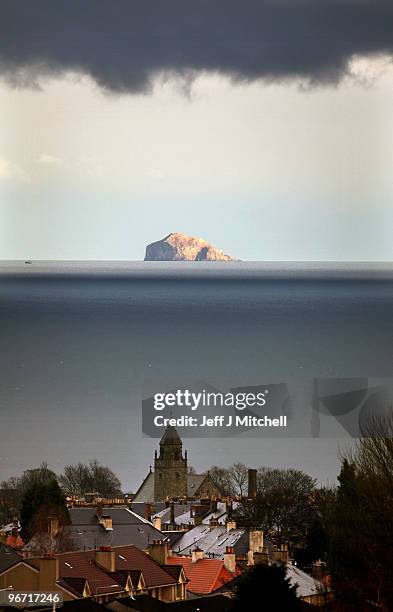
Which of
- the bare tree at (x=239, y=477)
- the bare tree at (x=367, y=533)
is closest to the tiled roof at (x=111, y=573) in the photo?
the bare tree at (x=367, y=533)

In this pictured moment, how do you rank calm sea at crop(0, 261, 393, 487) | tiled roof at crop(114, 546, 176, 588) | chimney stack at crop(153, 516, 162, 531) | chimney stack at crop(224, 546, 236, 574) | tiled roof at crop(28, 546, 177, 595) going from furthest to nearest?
chimney stack at crop(153, 516, 162, 531) < calm sea at crop(0, 261, 393, 487) < chimney stack at crop(224, 546, 236, 574) < tiled roof at crop(114, 546, 176, 588) < tiled roof at crop(28, 546, 177, 595)

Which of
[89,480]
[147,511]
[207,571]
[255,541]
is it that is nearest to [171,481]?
[147,511]

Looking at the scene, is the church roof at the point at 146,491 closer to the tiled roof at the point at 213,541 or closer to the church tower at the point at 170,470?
the church tower at the point at 170,470

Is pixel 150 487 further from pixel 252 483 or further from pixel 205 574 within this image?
pixel 205 574

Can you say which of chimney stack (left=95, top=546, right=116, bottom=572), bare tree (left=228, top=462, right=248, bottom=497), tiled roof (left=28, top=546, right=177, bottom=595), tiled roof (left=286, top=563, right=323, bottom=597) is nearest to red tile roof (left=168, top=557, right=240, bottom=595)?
tiled roof (left=28, top=546, right=177, bottom=595)

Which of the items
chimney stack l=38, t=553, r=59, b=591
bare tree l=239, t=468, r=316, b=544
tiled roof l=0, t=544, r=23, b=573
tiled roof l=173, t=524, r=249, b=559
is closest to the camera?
chimney stack l=38, t=553, r=59, b=591

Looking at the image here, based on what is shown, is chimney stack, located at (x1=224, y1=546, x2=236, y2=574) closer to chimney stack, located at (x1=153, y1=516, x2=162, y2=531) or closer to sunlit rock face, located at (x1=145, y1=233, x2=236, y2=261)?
sunlit rock face, located at (x1=145, y1=233, x2=236, y2=261)
